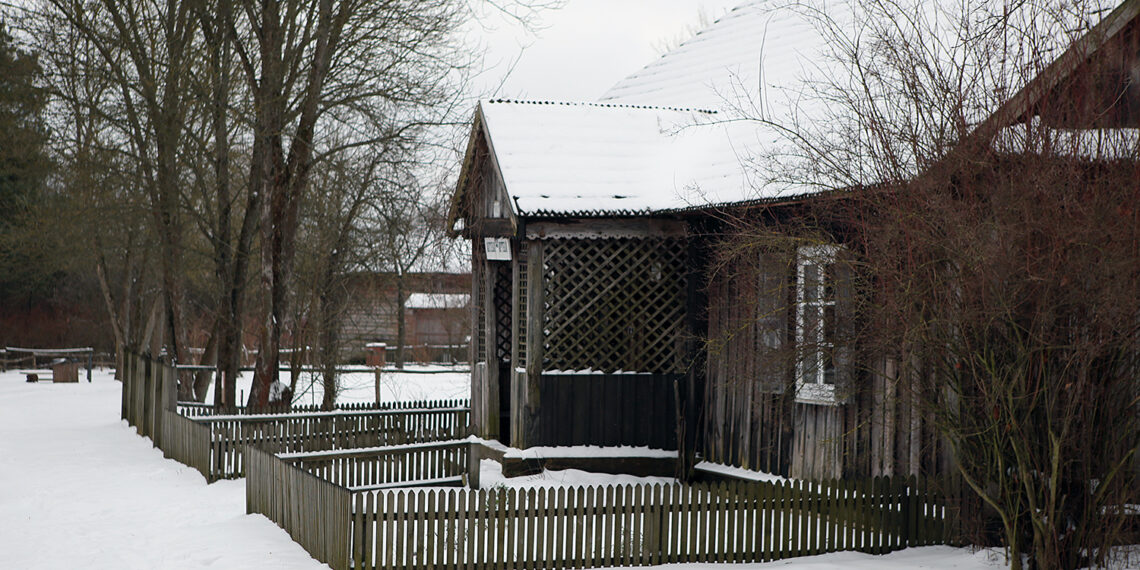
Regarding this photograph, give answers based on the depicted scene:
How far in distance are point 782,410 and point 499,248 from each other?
410cm

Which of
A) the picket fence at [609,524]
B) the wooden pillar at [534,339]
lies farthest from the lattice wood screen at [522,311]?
the picket fence at [609,524]

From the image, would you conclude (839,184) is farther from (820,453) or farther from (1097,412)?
(820,453)

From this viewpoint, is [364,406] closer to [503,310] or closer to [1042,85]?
[503,310]

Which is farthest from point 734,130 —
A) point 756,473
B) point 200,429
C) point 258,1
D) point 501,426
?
point 258,1

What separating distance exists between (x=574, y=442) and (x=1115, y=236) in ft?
24.8

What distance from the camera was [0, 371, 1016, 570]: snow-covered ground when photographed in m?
9.20

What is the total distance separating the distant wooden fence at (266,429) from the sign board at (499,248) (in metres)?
2.80

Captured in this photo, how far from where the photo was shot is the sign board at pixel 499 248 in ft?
43.8

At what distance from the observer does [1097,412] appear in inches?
315

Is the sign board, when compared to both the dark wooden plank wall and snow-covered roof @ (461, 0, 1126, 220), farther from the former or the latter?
the dark wooden plank wall

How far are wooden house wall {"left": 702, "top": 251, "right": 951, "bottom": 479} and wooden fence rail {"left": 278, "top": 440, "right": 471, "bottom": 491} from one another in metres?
3.03

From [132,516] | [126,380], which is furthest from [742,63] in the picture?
[126,380]

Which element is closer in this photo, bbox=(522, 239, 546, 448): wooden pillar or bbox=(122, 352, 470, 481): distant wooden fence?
bbox=(522, 239, 546, 448): wooden pillar

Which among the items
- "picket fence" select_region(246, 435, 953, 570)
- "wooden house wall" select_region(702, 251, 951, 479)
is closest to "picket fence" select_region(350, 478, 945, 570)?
"picket fence" select_region(246, 435, 953, 570)
